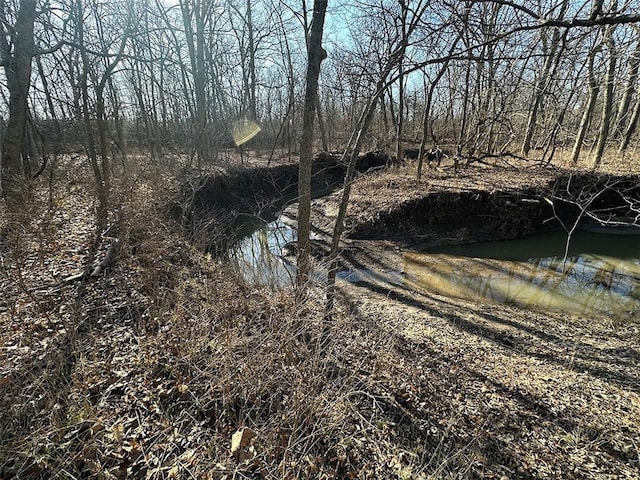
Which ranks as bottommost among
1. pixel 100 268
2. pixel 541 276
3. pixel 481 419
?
pixel 541 276

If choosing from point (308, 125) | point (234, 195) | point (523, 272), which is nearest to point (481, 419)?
point (308, 125)

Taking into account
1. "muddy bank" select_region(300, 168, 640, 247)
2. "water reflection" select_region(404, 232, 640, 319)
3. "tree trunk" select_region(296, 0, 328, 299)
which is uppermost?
"tree trunk" select_region(296, 0, 328, 299)

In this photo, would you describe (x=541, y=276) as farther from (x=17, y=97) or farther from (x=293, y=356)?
(x=17, y=97)

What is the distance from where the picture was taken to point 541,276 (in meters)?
7.70

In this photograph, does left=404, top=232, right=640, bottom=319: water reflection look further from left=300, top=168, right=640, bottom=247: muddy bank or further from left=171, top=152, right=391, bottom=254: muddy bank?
left=171, top=152, right=391, bottom=254: muddy bank

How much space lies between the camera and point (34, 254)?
5164 mm

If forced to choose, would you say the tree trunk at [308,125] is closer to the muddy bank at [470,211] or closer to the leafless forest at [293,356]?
the leafless forest at [293,356]

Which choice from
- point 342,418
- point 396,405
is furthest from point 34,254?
point 396,405

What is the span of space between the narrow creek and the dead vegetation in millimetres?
1208

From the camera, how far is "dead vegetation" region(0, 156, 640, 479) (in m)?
2.37

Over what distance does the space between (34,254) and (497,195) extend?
12.0 metres

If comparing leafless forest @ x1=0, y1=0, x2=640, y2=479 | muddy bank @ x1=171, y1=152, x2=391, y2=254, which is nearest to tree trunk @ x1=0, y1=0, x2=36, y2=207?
leafless forest @ x1=0, y1=0, x2=640, y2=479

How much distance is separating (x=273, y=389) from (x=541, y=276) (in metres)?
7.66

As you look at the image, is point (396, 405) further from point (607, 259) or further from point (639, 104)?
point (639, 104)
